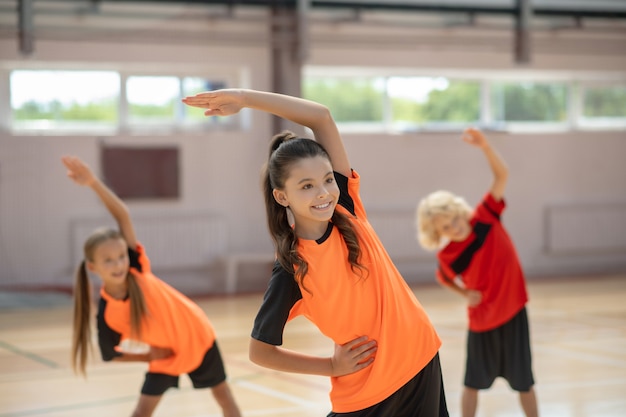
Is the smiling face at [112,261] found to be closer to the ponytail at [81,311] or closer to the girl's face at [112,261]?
the girl's face at [112,261]

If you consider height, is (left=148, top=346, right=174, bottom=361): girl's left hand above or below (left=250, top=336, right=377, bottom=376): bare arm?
below

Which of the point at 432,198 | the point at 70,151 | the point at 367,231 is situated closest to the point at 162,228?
the point at 70,151

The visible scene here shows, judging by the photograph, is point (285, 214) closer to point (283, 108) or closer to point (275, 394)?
point (283, 108)

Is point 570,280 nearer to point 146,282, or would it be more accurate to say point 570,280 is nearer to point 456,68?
point 456,68

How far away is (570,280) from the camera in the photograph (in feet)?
32.6

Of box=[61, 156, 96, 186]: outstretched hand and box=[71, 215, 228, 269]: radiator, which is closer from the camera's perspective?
box=[61, 156, 96, 186]: outstretched hand

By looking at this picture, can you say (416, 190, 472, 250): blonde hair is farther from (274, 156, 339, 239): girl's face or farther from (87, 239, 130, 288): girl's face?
(274, 156, 339, 239): girl's face

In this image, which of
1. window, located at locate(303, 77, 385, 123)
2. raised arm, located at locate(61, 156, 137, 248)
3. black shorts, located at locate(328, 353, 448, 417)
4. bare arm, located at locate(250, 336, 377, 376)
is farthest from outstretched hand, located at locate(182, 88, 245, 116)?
window, located at locate(303, 77, 385, 123)

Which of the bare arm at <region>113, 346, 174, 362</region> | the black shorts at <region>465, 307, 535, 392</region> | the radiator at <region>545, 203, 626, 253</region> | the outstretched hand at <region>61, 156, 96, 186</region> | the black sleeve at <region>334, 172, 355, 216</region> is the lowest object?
the radiator at <region>545, 203, 626, 253</region>

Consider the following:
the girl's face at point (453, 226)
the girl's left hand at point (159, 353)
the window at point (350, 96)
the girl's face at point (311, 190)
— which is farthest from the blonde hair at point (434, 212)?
the window at point (350, 96)

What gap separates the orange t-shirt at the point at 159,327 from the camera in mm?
3586

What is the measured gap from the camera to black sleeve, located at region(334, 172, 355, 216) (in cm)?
224

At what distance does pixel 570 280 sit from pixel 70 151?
5.38 meters

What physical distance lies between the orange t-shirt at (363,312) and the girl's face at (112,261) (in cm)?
148
